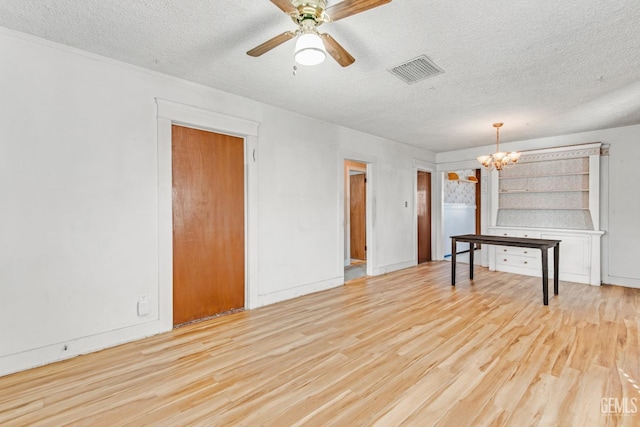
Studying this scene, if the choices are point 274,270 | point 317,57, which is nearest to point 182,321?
point 274,270

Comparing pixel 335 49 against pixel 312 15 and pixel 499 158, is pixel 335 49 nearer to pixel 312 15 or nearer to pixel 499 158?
pixel 312 15

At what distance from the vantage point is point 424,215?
691cm

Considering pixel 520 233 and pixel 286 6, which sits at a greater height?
pixel 286 6

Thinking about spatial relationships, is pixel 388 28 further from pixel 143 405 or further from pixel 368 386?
pixel 143 405

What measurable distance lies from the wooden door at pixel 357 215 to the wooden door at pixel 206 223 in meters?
3.90

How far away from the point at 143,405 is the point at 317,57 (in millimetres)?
2357

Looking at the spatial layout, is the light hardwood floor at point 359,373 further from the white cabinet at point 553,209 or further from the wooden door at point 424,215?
the wooden door at point 424,215

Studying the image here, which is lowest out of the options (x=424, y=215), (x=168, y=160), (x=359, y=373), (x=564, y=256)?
(x=359, y=373)

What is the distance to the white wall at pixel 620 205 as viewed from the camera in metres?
4.68

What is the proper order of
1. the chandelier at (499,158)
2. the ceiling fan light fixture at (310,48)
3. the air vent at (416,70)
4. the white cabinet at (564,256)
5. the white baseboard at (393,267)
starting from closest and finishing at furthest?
1. the ceiling fan light fixture at (310,48)
2. the air vent at (416,70)
3. the chandelier at (499,158)
4. the white cabinet at (564,256)
5. the white baseboard at (393,267)

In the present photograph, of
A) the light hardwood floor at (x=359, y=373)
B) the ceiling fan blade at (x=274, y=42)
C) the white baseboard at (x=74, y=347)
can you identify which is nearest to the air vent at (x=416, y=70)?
the ceiling fan blade at (x=274, y=42)

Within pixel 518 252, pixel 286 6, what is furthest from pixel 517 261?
pixel 286 6

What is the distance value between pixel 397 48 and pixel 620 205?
4.87 meters

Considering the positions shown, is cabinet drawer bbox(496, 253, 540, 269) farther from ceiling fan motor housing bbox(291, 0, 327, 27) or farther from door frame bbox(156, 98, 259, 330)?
ceiling fan motor housing bbox(291, 0, 327, 27)
